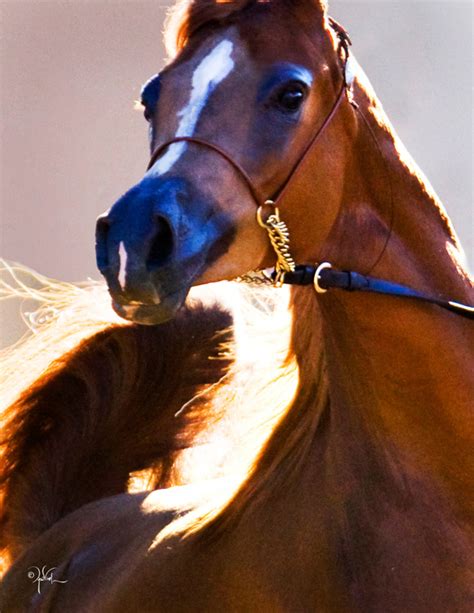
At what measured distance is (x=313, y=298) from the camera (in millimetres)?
2666

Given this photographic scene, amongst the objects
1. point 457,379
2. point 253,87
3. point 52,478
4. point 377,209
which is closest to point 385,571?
point 457,379

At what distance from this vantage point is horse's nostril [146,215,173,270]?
2.14 meters

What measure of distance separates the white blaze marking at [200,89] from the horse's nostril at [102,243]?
16 cm

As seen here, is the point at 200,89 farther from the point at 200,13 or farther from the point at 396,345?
the point at 396,345

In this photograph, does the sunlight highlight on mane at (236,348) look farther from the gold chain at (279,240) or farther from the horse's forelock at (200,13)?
the horse's forelock at (200,13)

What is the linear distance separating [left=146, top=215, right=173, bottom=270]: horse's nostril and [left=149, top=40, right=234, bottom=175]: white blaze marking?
15 cm

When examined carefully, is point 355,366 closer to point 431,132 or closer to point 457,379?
point 457,379

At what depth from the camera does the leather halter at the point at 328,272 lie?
2.33m

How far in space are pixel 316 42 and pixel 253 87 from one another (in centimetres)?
23
